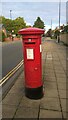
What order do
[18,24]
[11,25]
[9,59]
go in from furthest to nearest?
[18,24] < [11,25] < [9,59]

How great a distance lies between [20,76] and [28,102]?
300 centimetres

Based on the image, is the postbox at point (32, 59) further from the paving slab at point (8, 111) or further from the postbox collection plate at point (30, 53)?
the paving slab at point (8, 111)

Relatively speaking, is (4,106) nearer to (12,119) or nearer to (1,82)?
(12,119)

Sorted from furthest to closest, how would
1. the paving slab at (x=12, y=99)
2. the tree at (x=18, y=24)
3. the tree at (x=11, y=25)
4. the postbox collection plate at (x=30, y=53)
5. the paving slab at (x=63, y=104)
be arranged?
the tree at (x=18, y=24) → the tree at (x=11, y=25) → the postbox collection plate at (x=30, y=53) → the paving slab at (x=12, y=99) → the paving slab at (x=63, y=104)

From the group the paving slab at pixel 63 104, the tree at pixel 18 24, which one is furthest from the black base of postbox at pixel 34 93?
the tree at pixel 18 24

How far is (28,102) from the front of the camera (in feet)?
17.3

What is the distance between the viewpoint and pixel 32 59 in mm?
5391

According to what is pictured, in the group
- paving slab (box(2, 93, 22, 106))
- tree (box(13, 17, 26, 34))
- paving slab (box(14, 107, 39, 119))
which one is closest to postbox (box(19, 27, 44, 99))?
paving slab (box(2, 93, 22, 106))

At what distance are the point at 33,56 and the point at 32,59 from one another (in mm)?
83

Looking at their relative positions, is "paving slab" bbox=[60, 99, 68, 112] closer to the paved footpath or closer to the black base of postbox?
the paved footpath

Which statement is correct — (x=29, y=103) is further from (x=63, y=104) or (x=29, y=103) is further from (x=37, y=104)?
(x=63, y=104)

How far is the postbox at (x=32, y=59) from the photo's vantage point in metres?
5.27

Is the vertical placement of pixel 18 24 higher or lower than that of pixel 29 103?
higher

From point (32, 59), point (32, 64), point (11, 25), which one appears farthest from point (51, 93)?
point (11, 25)
